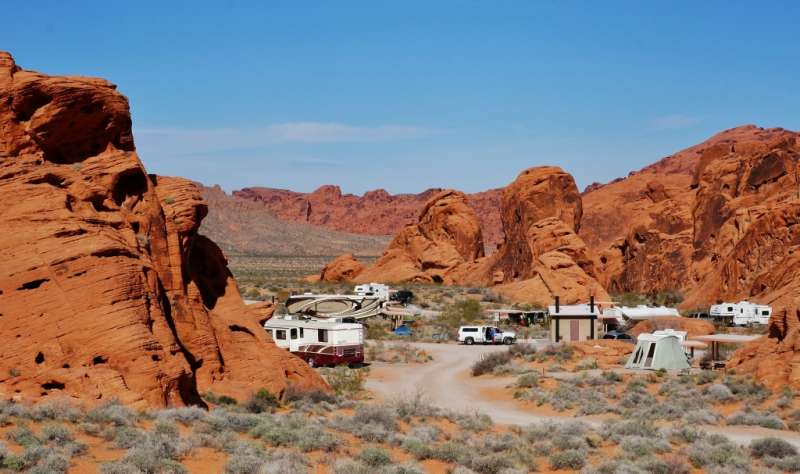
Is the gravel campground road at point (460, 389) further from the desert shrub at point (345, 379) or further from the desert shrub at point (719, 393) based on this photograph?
the desert shrub at point (719, 393)

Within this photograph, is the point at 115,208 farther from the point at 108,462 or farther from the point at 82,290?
the point at 108,462

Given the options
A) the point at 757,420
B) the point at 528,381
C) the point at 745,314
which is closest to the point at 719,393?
the point at 757,420

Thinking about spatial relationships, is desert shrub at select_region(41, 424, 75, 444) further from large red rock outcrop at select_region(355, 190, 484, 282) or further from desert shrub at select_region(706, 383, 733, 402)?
large red rock outcrop at select_region(355, 190, 484, 282)

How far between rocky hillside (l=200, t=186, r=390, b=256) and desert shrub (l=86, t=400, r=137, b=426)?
13330 centimetres

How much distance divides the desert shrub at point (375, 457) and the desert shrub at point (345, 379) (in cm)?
1049

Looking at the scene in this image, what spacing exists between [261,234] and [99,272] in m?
155

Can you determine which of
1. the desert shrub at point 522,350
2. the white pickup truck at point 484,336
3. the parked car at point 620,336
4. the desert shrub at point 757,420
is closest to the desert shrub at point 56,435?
the desert shrub at point 757,420

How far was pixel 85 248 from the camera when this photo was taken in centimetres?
1719

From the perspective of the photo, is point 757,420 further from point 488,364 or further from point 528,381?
point 488,364

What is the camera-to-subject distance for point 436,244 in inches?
3356

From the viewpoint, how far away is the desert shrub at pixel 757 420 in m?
21.5

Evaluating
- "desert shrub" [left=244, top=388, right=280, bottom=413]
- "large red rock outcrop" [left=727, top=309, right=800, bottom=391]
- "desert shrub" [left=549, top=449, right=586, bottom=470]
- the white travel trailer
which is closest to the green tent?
"large red rock outcrop" [left=727, top=309, right=800, bottom=391]

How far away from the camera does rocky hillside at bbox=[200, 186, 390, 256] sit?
15875 cm

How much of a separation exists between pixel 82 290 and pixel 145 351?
5.24 feet
